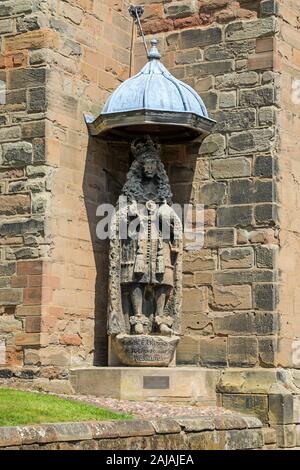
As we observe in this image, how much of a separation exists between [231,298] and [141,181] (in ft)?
5.20

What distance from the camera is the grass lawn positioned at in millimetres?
8422

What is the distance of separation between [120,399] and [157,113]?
301 centimetres

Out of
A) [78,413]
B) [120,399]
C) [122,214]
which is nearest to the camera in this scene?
[78,413]

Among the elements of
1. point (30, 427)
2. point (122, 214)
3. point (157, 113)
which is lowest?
point (30, 427)

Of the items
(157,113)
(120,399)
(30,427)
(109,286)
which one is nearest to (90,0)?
(157,113)

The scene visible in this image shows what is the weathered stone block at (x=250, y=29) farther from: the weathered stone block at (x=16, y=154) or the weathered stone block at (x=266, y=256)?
the weathered stone block at (x=16, y=154)

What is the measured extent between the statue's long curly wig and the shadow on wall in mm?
426

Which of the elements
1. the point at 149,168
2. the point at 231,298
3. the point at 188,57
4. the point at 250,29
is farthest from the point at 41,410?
the point at 250,29

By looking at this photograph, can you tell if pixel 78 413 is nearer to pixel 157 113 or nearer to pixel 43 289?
pixel 43 289

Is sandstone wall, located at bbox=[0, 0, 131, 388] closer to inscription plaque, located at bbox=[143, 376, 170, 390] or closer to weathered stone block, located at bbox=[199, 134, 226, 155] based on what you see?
inscription plaque, located at bbox=[143, 376, 170, 390]

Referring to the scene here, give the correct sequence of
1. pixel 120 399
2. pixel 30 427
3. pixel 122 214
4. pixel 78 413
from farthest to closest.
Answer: pixel 122 214
pixel 120 399
pixel 78 413
pixel 30 427

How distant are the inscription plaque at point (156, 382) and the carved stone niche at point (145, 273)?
0.24 metres

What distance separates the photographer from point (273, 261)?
11.2 meters

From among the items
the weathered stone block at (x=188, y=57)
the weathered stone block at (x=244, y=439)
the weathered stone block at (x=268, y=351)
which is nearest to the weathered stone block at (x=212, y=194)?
the weathered stone block at (x=188, y=57)
